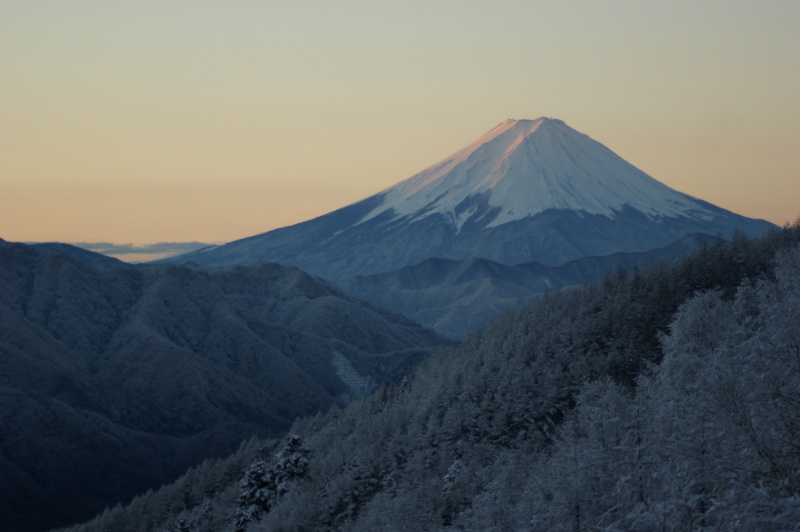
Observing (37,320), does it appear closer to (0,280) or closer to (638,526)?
(0,280)

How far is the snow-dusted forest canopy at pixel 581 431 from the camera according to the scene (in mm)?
23969

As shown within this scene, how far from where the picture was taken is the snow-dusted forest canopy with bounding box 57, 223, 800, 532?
24.0m

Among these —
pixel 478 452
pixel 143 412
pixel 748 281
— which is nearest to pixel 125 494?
pixel 143 412

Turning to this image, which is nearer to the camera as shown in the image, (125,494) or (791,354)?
(791,354)

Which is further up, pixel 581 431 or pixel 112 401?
pixel 581 431

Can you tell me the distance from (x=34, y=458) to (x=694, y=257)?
344ft

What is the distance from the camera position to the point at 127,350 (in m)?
186

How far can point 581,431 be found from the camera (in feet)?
171

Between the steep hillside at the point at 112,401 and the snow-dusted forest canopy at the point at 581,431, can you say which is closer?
the snow-dusted forest canopy at the point at 581,431

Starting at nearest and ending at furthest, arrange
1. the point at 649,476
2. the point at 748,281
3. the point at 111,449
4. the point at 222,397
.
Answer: the point at 649,476
the point at 748,281
the point at 111,449
the point at 222,397

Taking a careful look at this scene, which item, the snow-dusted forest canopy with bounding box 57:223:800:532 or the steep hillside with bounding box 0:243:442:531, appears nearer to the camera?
the snow-dusted forest canopy with bounding box 57:223:800:532

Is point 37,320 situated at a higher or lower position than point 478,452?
higher

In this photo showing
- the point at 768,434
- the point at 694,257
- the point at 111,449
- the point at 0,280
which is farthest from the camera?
the point at 0,280

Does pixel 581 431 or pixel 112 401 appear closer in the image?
pixel 581 431
